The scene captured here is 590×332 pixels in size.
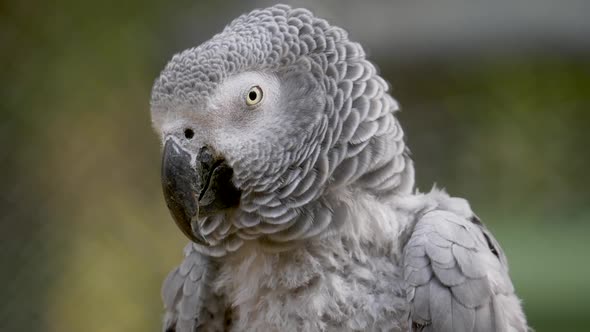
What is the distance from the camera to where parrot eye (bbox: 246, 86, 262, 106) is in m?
1.21

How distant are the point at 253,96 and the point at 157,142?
1349 mm

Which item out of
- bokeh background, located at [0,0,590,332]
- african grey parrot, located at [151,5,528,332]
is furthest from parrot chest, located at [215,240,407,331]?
bokeh background, located at [0,0,590,332]

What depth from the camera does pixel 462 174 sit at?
2.92 m

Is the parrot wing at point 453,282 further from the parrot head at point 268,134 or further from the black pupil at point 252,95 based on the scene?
the black pupil at point 252,95

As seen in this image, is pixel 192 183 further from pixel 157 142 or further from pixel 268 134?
pixel 157 142

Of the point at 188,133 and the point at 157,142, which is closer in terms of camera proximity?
the point at 188,133

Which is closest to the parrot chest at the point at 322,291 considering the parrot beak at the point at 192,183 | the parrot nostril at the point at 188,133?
the parrot beak at the point at 192,183

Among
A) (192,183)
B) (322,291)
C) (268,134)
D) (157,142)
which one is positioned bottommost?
(322,291)

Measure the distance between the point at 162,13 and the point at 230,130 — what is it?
1465 mm

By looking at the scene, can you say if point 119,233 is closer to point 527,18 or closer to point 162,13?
point 162,13

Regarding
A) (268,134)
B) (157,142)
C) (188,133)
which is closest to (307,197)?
(268,134)

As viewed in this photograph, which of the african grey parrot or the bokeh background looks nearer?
the african grey parrot

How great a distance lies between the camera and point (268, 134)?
1203 millimetres

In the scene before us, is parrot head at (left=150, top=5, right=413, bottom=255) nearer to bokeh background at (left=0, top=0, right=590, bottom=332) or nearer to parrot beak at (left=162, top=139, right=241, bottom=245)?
parrot beak at (left=162, top=139, right=241, bottom=245)
